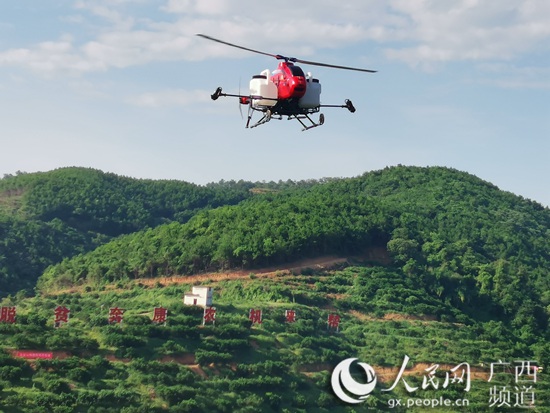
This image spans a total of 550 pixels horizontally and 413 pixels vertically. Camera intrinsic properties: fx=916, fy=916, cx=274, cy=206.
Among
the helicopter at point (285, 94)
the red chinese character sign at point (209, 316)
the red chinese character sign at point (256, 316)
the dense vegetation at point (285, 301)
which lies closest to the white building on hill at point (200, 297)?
the dense vegetation at point (285, 301)

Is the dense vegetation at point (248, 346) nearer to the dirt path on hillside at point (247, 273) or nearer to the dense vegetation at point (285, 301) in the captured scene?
the dense vegetation at point (285, 301)

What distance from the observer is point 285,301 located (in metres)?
64.4

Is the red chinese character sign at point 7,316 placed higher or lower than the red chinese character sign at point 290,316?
lower

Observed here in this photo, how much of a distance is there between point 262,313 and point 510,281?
25869mm

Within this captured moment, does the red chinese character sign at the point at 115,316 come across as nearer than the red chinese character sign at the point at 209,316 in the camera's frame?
Yes

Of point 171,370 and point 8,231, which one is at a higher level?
point 8,231

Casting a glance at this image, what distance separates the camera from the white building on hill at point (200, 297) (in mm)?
59250

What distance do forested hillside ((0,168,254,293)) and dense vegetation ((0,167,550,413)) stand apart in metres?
0.46

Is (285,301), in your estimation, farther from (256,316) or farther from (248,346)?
(248,346)

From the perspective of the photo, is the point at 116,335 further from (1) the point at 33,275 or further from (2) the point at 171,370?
(1) the point at 33,275

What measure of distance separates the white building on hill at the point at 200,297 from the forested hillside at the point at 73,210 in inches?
1216

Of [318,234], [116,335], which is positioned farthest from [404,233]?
[116,335]

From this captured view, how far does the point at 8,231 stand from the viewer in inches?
3848

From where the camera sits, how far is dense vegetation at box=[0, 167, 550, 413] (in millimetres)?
48375
